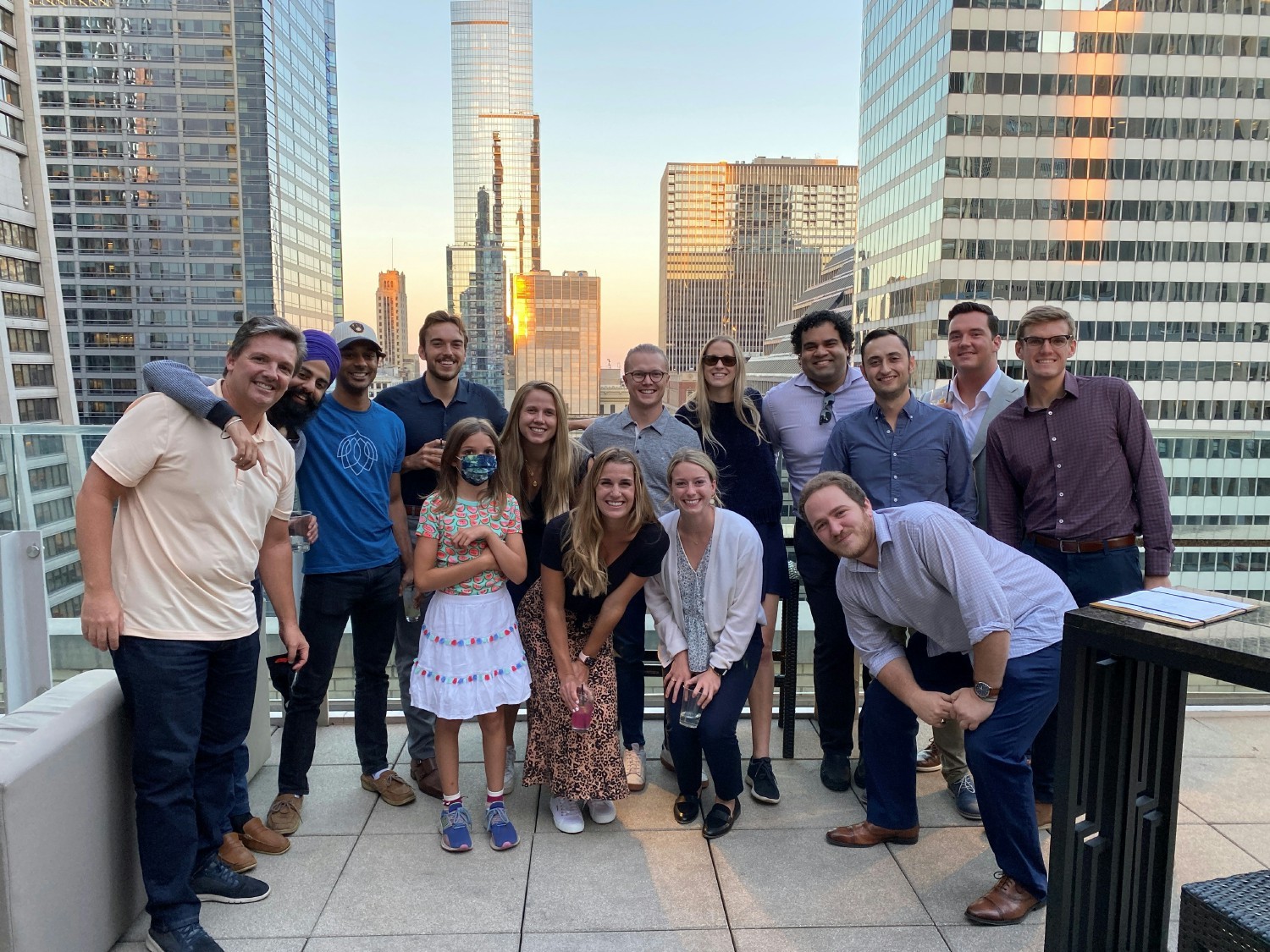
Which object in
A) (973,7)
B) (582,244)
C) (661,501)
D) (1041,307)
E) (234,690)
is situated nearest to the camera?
(234,690)

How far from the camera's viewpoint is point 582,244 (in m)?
178

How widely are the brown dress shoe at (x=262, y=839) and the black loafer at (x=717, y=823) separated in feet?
5.17

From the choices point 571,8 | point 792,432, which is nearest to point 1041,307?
point 792,432

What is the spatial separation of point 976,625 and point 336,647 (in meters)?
2.37

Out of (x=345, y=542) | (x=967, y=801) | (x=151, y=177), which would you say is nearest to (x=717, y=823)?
(x=967, y=801)

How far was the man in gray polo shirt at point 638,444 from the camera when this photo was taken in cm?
348

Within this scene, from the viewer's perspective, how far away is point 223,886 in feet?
8.63

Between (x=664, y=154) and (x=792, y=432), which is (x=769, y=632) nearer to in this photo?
(x=792, y=432)

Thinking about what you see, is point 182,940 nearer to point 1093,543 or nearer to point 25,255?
→ point 1093,543

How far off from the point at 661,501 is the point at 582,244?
Result: 182 m

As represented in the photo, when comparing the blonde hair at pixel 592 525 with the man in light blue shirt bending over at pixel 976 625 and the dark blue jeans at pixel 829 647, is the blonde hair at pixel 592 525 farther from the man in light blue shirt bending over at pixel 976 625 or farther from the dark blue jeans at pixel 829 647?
the dark blue jeans at pixel 829 647

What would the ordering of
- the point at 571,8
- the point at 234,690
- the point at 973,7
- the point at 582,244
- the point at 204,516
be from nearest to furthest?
the point at 204,516 → the point at 234,690 → the point at 973,7 → the point at 571,8 → the point at 582,244

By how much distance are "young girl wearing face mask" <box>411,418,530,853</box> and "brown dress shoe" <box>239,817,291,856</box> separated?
0.58 metres

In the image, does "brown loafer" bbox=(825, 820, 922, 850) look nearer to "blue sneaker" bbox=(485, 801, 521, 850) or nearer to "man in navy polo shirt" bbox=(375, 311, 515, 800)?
"blue sneaker" bbox=(485, 801, 521, 850)
